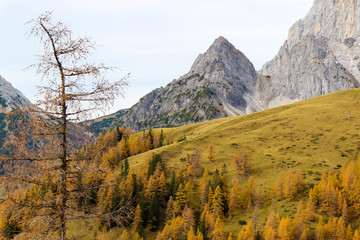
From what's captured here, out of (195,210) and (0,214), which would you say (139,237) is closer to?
(195,210)

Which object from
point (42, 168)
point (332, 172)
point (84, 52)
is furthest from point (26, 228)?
point (332, 172)

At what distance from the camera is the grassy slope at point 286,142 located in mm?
102000

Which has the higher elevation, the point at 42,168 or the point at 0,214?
the point at 42,168

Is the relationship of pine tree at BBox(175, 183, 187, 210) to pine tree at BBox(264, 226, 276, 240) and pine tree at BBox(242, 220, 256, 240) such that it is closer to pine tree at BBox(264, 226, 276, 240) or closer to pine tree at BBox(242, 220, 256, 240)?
pine tree at BBox(242, 220, 256, 240)

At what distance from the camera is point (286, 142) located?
436ft

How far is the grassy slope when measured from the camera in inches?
4016

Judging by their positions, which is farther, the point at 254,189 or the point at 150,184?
the point at 150,184

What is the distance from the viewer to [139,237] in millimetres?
78188

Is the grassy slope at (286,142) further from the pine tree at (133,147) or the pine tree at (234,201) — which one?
the pine tree at (133,147)

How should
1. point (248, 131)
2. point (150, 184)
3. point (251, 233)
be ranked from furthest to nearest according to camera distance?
point (248, 131)
point (150, 184)
point (251, 233)

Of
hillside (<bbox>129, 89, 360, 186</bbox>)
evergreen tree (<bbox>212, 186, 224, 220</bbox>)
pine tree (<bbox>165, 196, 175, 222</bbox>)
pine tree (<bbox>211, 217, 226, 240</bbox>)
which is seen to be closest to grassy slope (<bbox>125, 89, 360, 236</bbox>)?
hillside (<bbox>129, 89, 360, 186</bbox>)

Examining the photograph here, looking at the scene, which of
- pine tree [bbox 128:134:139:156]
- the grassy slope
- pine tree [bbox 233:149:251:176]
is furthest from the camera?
pine tree [bbox 128:134:139:156]

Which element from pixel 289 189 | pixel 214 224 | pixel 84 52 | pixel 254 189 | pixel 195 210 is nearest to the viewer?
pixel 84 52

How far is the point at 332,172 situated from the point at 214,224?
52.4 m
